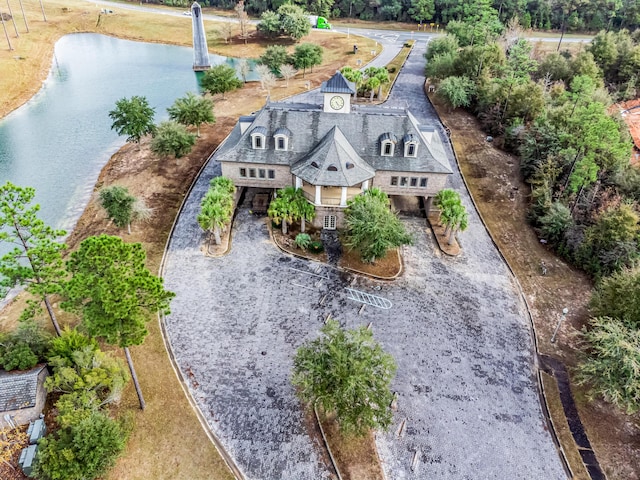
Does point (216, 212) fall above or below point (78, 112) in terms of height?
above

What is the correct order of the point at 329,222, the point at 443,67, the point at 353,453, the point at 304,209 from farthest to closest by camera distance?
the point at 443,67
the point at 329,222
the point at 304,209
the point at 353,453

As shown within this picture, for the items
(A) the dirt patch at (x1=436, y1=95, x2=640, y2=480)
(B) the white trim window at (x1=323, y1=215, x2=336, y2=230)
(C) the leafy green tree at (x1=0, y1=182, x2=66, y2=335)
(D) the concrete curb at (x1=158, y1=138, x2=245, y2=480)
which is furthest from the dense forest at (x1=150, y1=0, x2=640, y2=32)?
(C) the leafy green tree at (x1=0, y1=182, x2=66, y2=335)

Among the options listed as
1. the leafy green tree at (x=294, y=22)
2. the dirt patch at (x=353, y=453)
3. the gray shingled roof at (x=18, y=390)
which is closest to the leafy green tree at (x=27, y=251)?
the gray shingled roof at (x=18, y=390)

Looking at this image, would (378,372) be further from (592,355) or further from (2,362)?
(2,362)

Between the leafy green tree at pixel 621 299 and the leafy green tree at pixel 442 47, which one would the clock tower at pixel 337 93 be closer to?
the leafy green tree at pixel 621 299

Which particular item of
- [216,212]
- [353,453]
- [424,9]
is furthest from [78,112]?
[424,9]

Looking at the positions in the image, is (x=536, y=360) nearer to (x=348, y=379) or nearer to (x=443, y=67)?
(x=348, y=379)

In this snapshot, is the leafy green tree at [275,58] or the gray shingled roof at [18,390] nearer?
the gray shingled roof at [18,390]

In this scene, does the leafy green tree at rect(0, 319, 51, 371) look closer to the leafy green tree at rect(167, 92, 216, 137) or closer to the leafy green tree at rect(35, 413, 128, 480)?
the leafy green tree at rect(35, 413, 128, 480)
